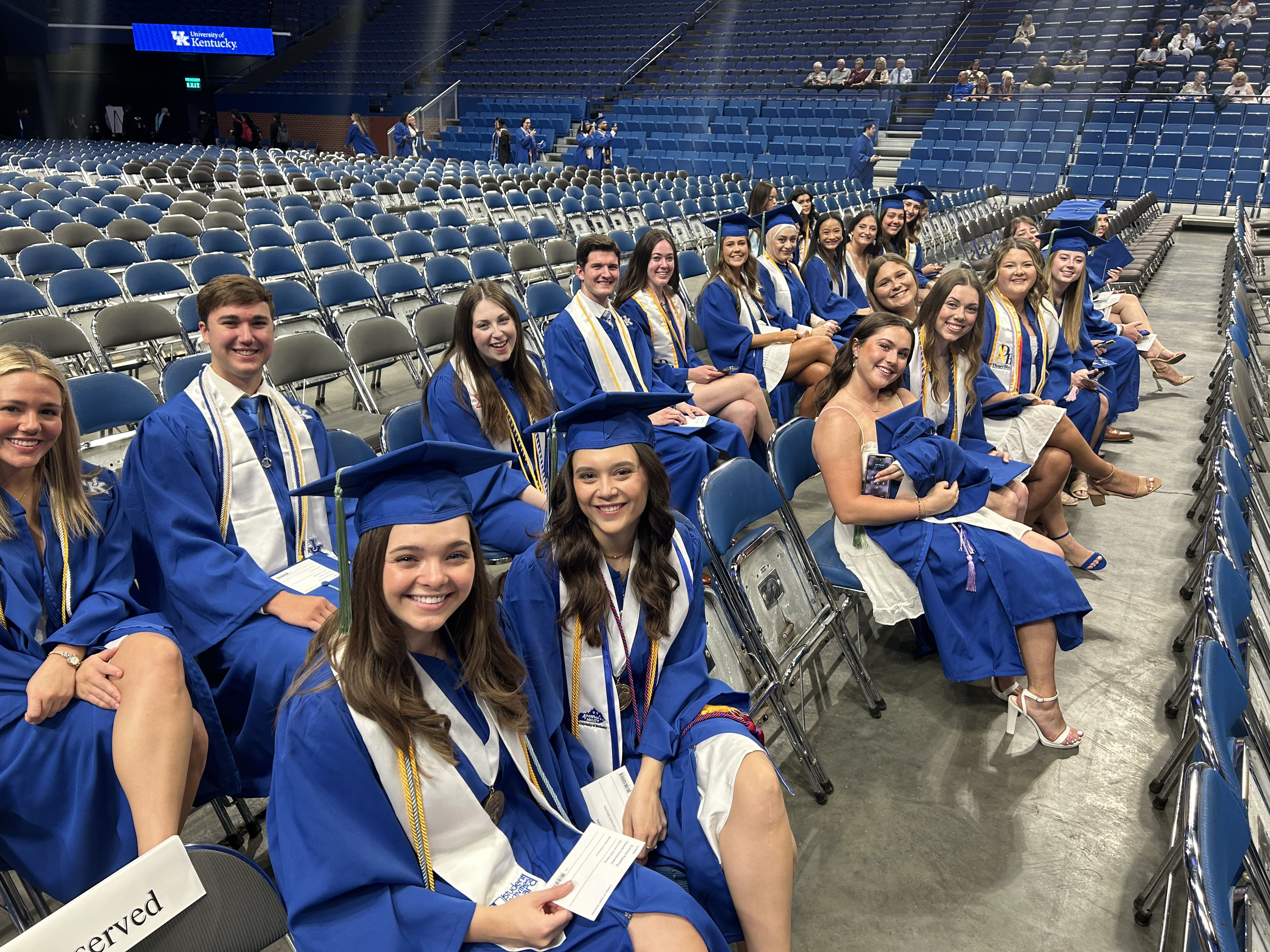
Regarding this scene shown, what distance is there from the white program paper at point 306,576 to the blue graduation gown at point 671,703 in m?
0.67

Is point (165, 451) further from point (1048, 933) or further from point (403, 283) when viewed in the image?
point (403, 283)

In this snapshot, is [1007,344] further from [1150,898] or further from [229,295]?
[229,295]

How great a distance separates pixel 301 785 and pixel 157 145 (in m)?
24.0

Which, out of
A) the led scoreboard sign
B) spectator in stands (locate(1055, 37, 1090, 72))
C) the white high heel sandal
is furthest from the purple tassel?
the led scoreboard sign

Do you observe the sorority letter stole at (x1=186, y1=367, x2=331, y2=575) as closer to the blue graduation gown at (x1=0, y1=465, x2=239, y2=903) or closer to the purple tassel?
the blue graduation gown at (x1=0, y1=465, x2=239, y2=903)

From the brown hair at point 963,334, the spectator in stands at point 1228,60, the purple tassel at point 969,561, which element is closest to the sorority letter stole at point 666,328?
the brown hair at point 963,334

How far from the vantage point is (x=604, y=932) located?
1417mm

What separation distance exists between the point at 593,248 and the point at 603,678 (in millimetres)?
2583

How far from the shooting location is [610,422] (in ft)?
6.22

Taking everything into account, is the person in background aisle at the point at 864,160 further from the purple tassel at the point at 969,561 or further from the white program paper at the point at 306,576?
the white program paper at the point at 306,576

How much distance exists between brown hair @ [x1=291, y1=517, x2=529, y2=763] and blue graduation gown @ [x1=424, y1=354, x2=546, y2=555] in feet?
4.50

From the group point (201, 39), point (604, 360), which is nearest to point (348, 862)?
point (604, 360)

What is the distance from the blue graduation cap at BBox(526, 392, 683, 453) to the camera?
1863 millimetres

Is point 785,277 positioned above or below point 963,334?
above
